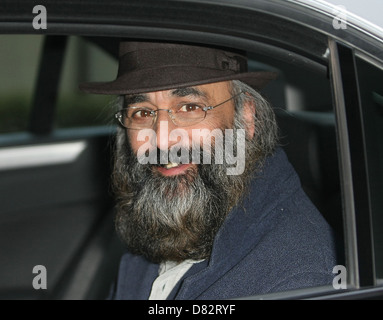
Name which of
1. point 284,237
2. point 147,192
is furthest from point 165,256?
point 284,237

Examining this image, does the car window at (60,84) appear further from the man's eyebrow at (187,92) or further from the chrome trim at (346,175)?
the chrome trim at (346,175)

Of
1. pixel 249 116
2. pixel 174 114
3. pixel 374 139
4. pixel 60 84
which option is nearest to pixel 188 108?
pixel 174 114

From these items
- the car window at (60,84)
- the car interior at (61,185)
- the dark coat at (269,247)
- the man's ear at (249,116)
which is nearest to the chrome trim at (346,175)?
the dark coat at (269,247)

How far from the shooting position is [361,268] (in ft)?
4.66

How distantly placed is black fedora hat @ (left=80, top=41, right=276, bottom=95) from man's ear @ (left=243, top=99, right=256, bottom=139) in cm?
18

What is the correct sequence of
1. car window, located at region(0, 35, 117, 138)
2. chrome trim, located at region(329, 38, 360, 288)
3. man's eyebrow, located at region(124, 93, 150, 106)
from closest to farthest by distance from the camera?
chrome trim, located at region(329, 38, 360, 288) → man's eyebrow, located at region(124, 93, 150, 106) → car window, located at region(0, 35, 117, 138)

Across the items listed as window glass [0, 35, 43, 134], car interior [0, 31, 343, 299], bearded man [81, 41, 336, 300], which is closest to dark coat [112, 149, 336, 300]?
bearded man [81, 41, 336, 300]

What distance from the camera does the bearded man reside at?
1.88 m

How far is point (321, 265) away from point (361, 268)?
0.33 m

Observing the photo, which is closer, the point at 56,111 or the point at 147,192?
the point at 147,192

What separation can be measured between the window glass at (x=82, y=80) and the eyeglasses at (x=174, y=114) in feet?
2.84

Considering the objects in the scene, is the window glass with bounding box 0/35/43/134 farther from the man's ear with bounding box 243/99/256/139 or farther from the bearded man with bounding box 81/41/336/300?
the man's ear with bounding box 243/99/256/139

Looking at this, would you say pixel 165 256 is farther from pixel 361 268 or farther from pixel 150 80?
pixel 361 268

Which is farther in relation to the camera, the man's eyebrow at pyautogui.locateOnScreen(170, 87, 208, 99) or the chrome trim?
the man's eyebrow at pyautogui.locateOnScreen(170, 87, 208, 99)
